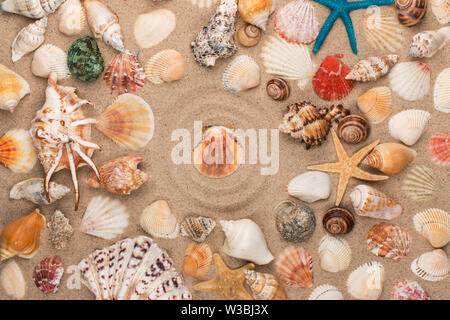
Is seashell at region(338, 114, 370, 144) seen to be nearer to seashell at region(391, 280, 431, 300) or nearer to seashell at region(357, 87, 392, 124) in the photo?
seashell at region(357, 87, 392, 124)

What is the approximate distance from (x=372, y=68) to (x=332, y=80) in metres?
0.20

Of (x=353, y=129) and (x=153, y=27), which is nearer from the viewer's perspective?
(x=353, y=129)

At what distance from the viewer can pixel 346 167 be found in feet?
7.98

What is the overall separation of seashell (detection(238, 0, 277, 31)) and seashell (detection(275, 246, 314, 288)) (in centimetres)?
116

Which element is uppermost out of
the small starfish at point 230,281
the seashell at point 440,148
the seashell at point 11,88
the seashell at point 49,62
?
the seashell at point 440,148

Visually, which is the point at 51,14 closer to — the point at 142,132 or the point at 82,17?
the point at 82,17

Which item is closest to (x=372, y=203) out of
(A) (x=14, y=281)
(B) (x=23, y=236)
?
(B) (x=23, y=236)

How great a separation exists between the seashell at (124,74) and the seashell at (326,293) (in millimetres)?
1398

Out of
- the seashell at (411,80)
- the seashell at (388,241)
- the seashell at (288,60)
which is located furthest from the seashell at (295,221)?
the seashell at (411,80)

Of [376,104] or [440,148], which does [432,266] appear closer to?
[440,148]

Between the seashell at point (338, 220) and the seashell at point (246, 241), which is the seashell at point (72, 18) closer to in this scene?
the seashell at point (246, 241)

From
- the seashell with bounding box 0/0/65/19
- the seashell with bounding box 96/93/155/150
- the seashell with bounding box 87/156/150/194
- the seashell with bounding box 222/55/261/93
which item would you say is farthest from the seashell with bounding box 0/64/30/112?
the seashell with bounding box 222/55/261/93

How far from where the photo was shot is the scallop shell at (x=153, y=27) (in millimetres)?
2508
